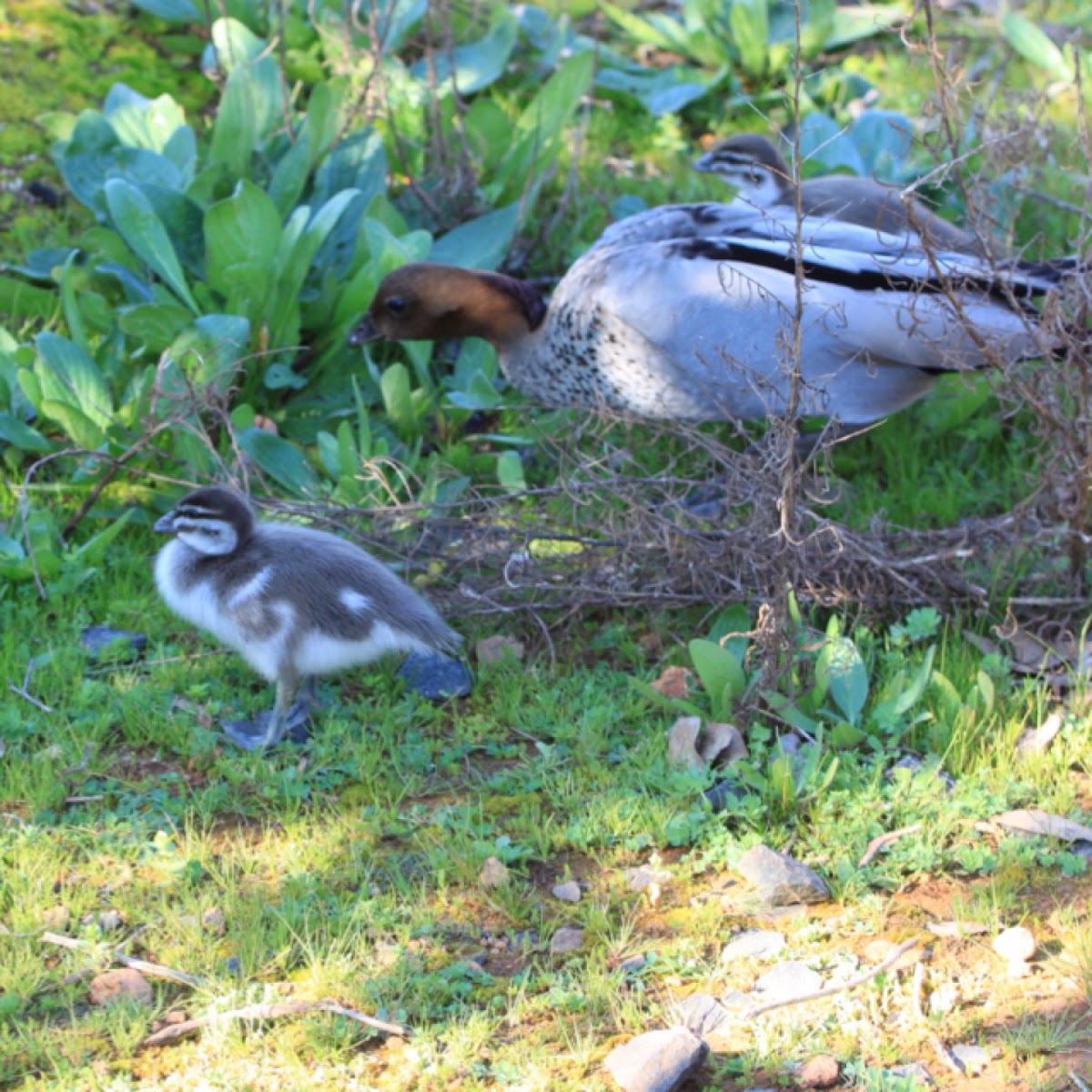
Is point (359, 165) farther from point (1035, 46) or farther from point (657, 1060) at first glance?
point (657, 1060)

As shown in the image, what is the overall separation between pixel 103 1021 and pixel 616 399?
310cm

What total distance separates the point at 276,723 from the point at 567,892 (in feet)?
3.40

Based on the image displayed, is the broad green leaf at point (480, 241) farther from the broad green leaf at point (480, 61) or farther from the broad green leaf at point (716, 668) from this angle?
the broad green leaf at point (716, 668)

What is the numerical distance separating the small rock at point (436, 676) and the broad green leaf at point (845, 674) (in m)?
1.05

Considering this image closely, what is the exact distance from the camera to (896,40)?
8047 millimetres

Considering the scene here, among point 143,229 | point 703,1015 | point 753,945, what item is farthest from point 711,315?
point 703,1015

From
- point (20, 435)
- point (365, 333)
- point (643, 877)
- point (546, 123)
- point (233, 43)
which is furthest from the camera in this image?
point (546, 123)

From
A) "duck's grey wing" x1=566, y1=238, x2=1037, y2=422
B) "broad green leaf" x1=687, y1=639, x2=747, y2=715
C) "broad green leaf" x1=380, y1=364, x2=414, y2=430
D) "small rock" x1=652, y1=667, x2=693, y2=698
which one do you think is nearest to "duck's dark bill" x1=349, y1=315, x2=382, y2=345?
"broad green leaf" x1=380, y1=364, x2=414, y2=430

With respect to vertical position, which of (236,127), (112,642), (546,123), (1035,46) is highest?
(1035,46)

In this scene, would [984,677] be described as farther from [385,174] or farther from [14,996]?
[385,174]

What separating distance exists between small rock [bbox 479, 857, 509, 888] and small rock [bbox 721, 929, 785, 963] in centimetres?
56

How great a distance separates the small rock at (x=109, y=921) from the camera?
3336 mm

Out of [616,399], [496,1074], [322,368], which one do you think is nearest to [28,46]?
[322,368]

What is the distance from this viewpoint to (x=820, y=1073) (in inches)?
114
